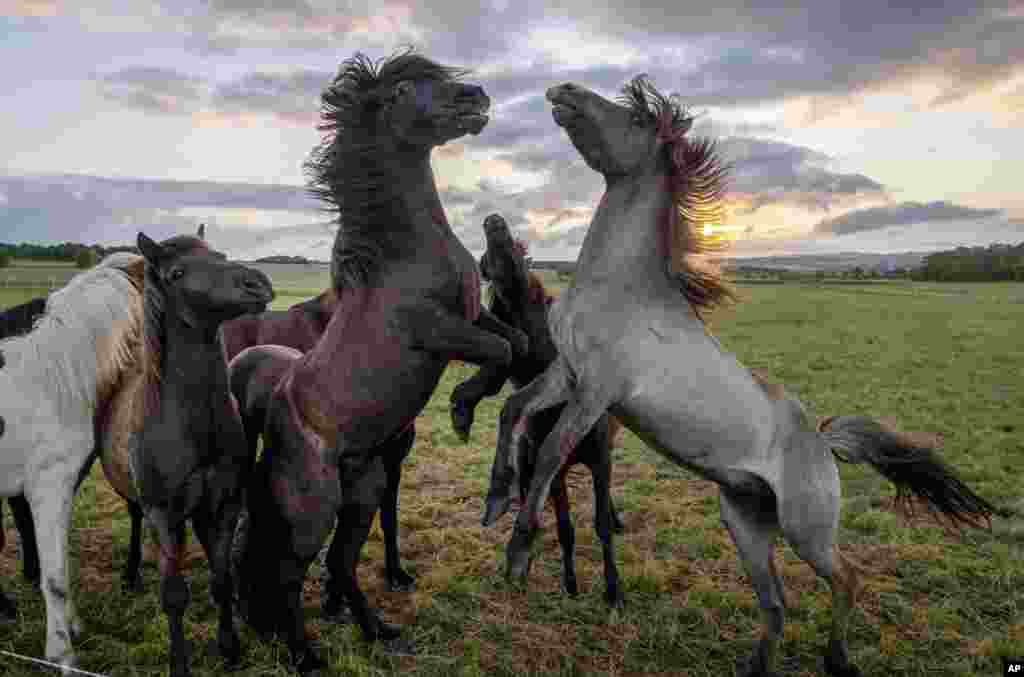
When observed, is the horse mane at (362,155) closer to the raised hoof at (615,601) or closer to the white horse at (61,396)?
the white horse at (61,396)

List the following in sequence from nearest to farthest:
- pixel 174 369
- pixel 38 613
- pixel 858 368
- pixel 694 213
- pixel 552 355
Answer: pixel 174 369 < pixel 694 213 < pixel 38 613 < pixel 552 355 < pixel 858 368

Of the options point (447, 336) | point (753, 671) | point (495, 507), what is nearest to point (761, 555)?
point (753, 671)

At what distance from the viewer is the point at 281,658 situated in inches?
153

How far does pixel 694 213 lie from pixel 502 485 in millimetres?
1770

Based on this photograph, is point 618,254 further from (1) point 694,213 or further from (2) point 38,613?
(2) point 38,613

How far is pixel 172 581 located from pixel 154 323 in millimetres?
1316

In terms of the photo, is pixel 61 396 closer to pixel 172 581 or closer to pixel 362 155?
pixel 172 581

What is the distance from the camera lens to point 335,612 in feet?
14.5

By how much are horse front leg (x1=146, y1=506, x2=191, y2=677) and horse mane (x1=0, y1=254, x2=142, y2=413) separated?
3.50ft

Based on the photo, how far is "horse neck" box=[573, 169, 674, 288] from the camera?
11.6 feet

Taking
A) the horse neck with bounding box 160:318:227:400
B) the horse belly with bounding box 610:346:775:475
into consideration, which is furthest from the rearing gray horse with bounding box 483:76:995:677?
the horse neck with bounding box 160:318:227:400

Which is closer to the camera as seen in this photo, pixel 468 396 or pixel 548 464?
pixel 548 464

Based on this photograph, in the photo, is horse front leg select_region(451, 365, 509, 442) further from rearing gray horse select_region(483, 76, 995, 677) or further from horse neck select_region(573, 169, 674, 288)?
horse neck select_region(573, 169, 674, 288)

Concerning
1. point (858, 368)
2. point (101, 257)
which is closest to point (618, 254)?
point (101, 257)
